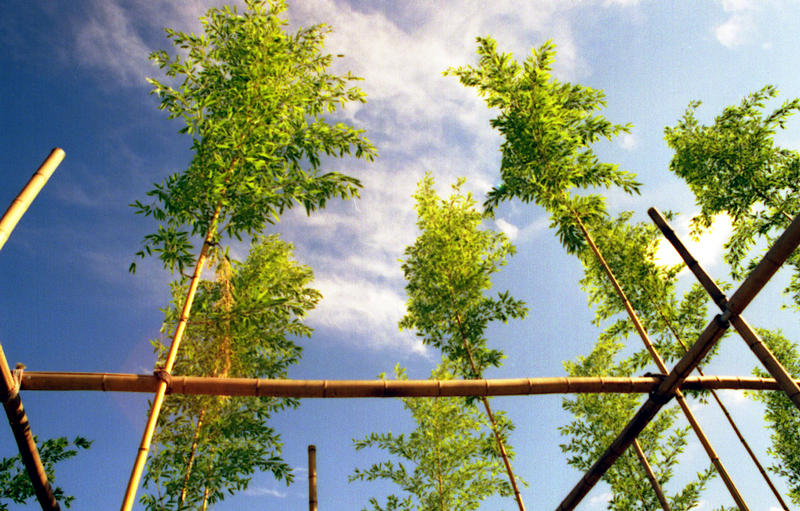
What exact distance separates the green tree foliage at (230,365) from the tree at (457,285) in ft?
6.98

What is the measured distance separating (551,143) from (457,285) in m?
2.92

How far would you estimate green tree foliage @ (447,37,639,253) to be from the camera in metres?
6.37

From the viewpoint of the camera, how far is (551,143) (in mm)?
6344

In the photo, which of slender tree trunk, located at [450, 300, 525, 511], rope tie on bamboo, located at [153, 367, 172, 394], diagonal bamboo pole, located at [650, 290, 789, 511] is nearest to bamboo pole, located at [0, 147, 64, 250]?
rope tie on bamboo, located at [153, 367, 172, 394]

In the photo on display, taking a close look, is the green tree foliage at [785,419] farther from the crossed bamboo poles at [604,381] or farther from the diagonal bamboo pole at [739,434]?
the crossed bamboo poles at [604,381]

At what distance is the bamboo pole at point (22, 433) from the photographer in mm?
2602

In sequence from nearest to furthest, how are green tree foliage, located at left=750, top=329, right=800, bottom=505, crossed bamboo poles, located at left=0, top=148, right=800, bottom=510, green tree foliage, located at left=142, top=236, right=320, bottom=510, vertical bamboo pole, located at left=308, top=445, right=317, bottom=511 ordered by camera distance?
1. crossed bamboo poles, located at left=0, top=148, right=800, bottom=510
2. vertical bamboo pole, located at left=308, top=445, right=317, bottom=511
3. green tree foliage, located at left=142, top=236, right=320, bottom=510
4. green tree foliage, located at left=750, top=329, right=800, bottom=505

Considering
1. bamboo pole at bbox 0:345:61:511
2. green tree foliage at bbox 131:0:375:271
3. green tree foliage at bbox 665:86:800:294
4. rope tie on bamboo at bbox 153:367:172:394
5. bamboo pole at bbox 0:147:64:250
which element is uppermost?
green tree foliage at bbox 665:86:800:294

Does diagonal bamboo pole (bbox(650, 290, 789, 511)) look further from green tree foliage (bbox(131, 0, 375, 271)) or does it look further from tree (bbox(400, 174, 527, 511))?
green tree foliage (bbox(131, 0, 375, 271))

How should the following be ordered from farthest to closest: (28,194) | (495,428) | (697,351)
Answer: (495,428)
(697,351)
(28,194)

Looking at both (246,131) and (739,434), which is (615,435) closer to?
(739,434)

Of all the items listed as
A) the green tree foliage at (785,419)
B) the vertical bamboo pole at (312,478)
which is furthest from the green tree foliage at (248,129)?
the green tree foliage at (785,419)

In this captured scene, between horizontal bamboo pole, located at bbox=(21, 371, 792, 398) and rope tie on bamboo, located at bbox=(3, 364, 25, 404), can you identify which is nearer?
rope tie on bamboo, located at bbox=(3, 364, 25, 404)

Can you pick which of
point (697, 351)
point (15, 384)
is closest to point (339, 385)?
point (15, 384)
